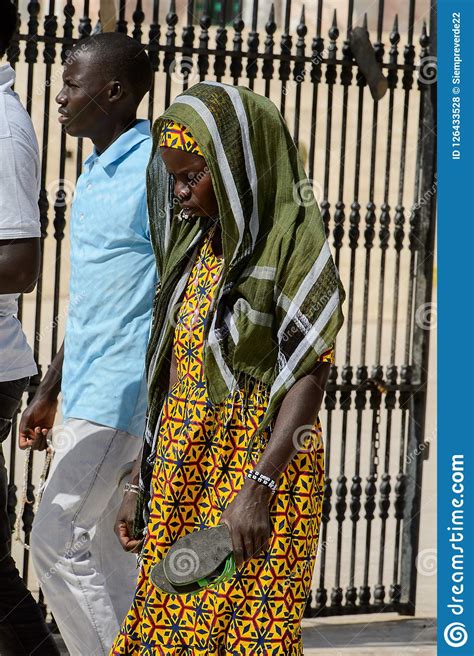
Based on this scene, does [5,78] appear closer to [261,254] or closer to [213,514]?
[261,254]

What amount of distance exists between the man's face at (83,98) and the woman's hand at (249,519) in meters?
1.56

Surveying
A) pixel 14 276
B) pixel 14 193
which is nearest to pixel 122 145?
pixel 14 193

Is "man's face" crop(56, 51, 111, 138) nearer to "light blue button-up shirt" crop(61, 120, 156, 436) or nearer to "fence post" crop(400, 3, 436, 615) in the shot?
"light blue button-up shirt" crop(61, 120, 156, 436)

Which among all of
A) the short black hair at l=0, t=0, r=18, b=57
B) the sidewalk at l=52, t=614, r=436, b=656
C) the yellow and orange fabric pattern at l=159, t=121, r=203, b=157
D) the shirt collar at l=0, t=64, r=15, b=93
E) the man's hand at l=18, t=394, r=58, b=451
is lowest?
the sidewalk at l=52, t=614, r=436, b=656

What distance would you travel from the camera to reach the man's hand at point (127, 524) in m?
2.97

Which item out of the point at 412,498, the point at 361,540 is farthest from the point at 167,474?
the point at 361,540

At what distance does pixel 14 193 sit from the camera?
305 cm

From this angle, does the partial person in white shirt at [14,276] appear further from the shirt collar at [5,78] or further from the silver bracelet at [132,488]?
the silver bracelet at [132,488]

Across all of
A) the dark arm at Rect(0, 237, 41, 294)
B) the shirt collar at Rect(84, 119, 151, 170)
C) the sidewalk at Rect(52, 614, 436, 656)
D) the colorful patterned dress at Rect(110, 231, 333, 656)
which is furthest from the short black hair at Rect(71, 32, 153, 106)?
the sidewalk at Rect(52, 614, 436, 656)

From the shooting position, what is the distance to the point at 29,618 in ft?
11.0

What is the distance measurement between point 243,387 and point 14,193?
0.85 meters

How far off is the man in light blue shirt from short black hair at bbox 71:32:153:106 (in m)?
0.10

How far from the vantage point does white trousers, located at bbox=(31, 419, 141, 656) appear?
346 centimetres
